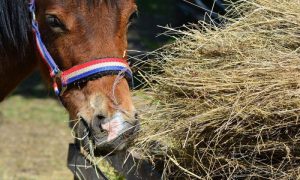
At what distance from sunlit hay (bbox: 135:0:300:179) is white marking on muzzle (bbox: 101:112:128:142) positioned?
111 mm

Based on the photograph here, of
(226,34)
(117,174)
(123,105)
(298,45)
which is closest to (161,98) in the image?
(123,105)

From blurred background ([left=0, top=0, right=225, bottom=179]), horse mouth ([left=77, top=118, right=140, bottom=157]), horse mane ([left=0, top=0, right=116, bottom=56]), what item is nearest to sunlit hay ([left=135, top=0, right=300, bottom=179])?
horse mouth ([left=77, top=118, right=140, bottom=157])

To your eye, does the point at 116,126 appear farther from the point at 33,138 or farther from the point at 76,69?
the point at 33,138

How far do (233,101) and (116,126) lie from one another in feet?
1.66

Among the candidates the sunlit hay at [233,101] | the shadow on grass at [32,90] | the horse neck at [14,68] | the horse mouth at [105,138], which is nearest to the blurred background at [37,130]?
the shadow on grass at [32,90]

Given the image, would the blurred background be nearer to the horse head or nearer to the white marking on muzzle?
the horse head

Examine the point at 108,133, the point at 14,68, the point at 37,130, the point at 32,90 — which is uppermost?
the point at 108,133

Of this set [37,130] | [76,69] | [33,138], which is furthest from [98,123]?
[37,130]

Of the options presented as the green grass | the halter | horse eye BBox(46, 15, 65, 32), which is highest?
horse eye BBox(46, 15, 65, 32)

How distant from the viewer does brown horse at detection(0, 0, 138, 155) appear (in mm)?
2658

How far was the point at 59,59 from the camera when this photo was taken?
291 cm

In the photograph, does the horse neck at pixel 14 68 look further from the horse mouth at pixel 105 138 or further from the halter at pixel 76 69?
the horse mouth at pixel 105 138

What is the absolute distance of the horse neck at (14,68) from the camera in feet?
10.7

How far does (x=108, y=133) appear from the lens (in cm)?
265
